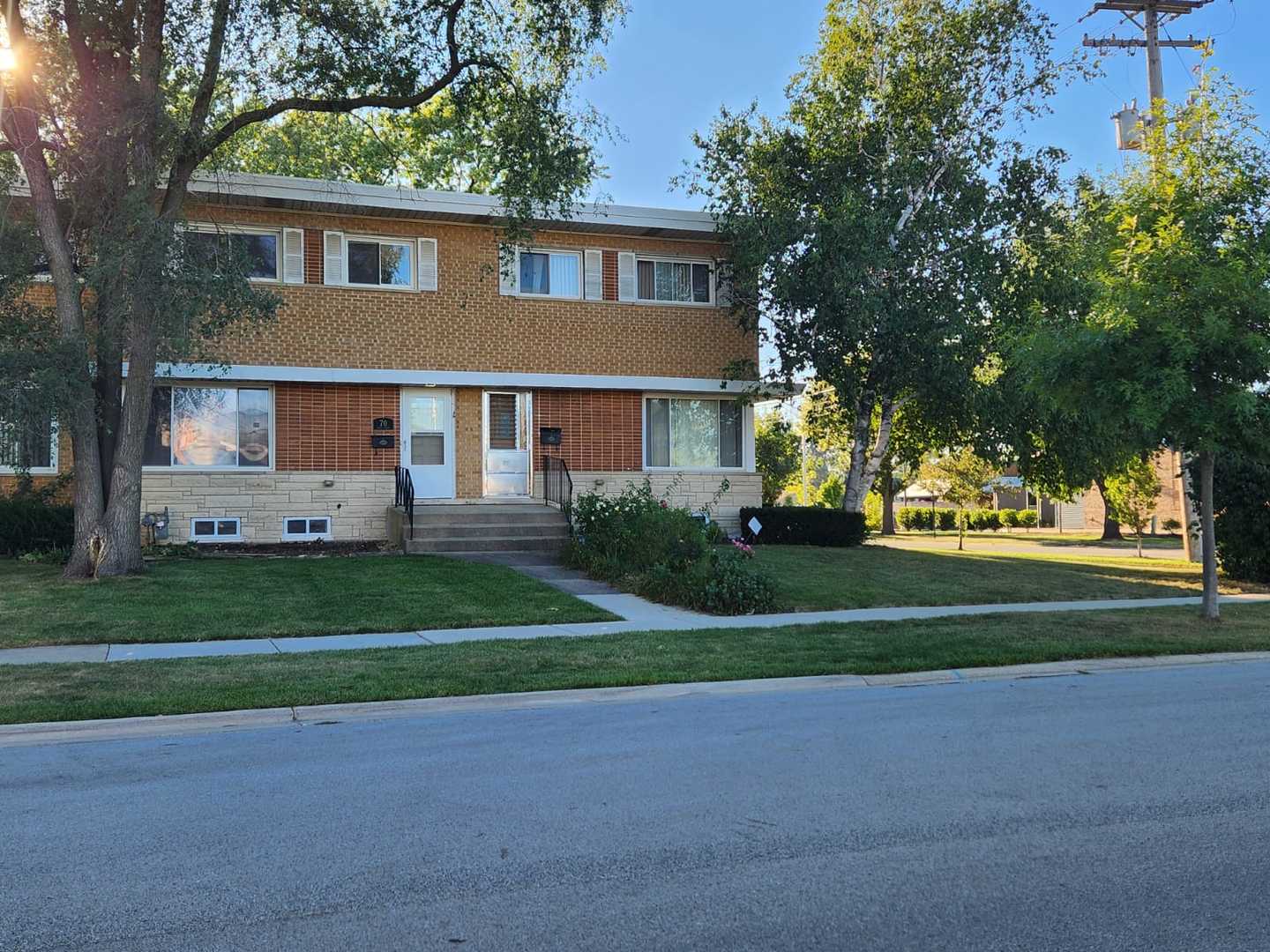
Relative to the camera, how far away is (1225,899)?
430 centimetres

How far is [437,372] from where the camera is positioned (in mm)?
20672

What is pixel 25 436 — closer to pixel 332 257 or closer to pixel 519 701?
pixel 332 257

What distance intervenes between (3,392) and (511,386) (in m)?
9.75

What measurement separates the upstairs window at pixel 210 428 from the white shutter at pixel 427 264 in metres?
3.63

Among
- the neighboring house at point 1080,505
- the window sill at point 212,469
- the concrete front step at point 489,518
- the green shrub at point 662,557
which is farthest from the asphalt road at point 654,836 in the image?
the neighboring house at point 1080,505

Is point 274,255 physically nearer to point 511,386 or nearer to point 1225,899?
point 511,386

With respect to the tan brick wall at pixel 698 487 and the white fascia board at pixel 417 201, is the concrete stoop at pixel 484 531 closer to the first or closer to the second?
the tan brick wall at pixel 698 487

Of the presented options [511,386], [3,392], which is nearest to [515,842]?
[3,392]

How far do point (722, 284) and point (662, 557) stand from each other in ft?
28.0

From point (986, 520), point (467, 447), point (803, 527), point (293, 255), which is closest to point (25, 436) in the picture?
point (293, 255)

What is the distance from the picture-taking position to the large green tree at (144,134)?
13.7m

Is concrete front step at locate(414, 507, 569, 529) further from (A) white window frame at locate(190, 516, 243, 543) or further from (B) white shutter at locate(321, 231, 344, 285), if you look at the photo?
(B) white shutter at locate(321, 231, 344, 285)

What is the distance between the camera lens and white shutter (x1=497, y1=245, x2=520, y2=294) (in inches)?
823

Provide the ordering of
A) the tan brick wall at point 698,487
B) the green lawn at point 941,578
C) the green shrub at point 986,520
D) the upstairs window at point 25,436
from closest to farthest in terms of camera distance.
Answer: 1. the upstairs window at point 25,436
2. the green lawn at point 941,578
3. the tan brick wall at point 698,487
4. the green shrub at point 986,520
